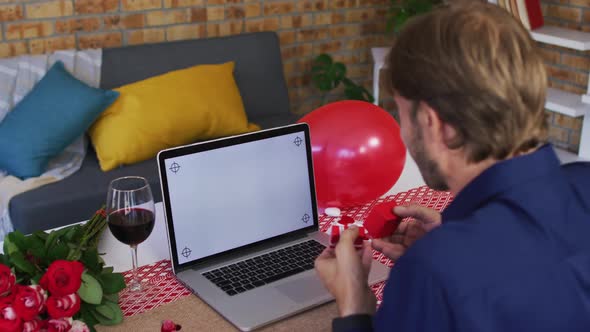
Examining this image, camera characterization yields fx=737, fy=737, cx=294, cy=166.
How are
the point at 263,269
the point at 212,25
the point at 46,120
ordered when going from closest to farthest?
the point at 263,269
the point at 46,120
the point at 212,25

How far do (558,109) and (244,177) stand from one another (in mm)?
2437

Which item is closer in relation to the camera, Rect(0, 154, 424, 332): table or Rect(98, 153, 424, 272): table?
Rect(0, 154, 424, 332): table

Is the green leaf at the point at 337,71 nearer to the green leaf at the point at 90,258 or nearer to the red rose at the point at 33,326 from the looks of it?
the green leaf at the point at 90,258

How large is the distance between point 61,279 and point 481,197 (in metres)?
0.67

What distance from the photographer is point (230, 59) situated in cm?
346

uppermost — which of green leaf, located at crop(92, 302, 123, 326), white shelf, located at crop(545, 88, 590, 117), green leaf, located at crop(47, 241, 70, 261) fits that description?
green leaf, located at crop(47, 241, 70, 261)

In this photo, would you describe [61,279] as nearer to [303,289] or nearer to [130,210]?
[130,210]

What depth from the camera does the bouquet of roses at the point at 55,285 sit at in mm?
1128

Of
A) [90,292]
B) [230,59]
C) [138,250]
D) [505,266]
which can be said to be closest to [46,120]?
[230,59]

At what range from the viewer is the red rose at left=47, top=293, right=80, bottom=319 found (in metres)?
1.16

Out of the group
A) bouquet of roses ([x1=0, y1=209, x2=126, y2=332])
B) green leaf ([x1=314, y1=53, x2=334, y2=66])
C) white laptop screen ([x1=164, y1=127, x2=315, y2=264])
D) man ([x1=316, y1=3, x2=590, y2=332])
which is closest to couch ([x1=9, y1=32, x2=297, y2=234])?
green leaf ([x1=314, y1=53, x2=334, y2=66])

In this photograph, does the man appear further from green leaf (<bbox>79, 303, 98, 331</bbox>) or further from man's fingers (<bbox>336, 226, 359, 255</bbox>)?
green leaf (<bbox>79, 303, 98, 331</bbox>)

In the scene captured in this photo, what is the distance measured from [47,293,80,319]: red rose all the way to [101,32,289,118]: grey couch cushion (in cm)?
209

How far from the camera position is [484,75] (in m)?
1.01
